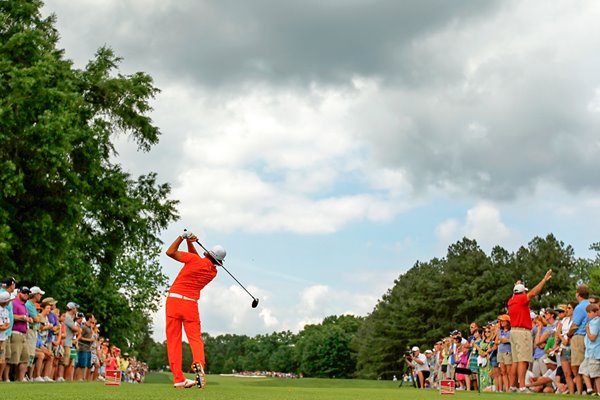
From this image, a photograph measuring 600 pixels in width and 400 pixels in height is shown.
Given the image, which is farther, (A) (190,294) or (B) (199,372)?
(B) (199,372)

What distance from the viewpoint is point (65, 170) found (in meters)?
28.6

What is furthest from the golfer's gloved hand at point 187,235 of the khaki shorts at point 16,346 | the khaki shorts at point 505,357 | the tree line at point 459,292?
the tree line at point 459,292

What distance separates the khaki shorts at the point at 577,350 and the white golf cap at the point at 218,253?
8.08 m

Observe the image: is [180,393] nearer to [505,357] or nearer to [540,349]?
[505,357]

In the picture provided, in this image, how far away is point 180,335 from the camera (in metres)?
13.9

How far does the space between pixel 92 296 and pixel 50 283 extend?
953 centimetres

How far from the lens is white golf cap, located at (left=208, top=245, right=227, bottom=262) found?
1375 cm

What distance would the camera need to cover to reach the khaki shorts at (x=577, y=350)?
57.4ft

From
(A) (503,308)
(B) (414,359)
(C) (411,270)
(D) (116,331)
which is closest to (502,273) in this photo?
(A) (503,308)

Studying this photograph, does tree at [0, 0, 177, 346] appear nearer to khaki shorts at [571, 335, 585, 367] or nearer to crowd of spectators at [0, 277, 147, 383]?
crowd of spectators at [0, 277, 147, 383]

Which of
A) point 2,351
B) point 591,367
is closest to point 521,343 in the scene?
point 591,367

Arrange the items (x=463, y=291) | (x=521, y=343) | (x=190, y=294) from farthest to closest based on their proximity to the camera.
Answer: (x=463, y=291) < (x=521, y=343) < (x=190, y=294)

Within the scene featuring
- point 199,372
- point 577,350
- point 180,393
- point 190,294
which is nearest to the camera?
point 180,393

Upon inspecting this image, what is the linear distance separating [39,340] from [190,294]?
9.17m
